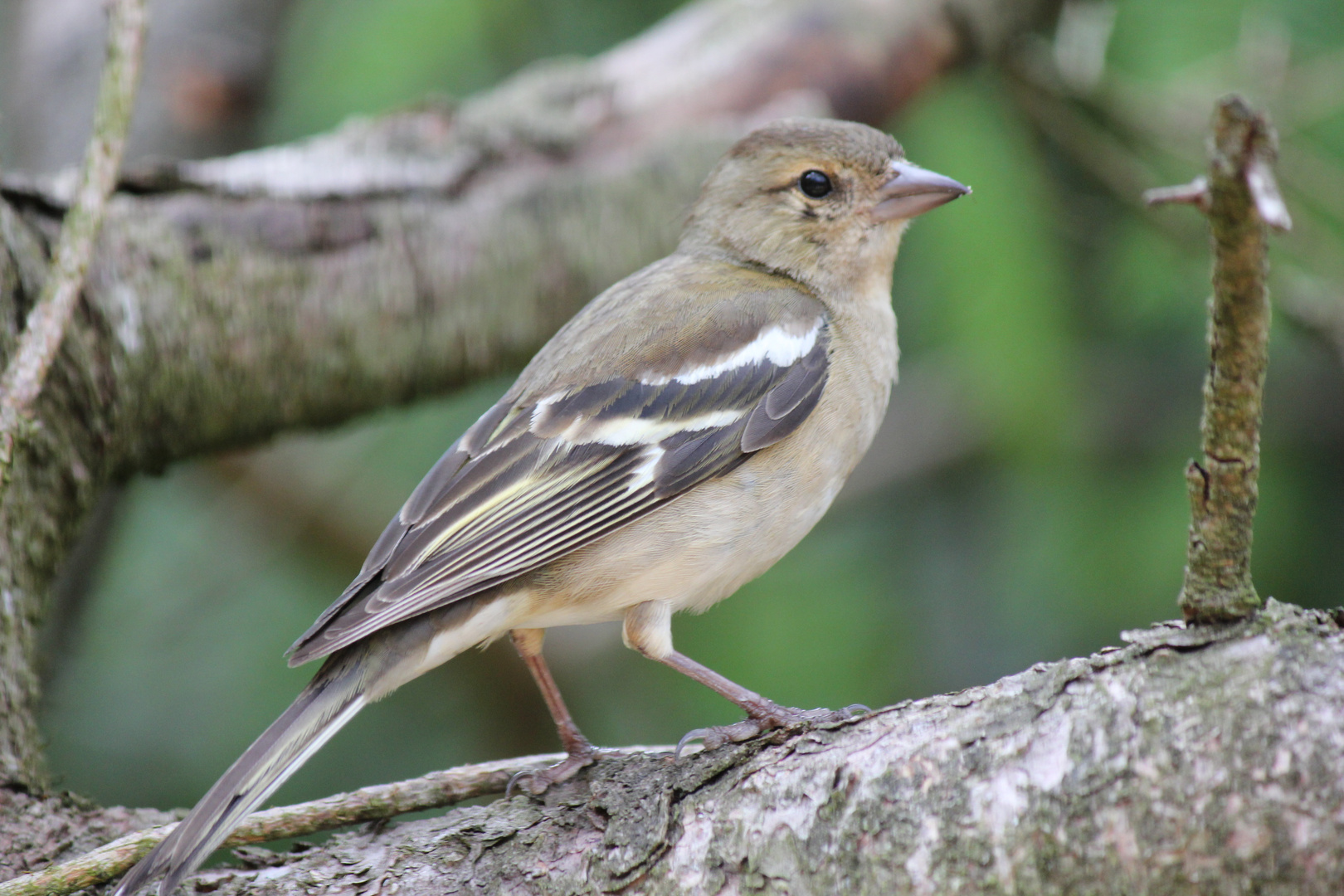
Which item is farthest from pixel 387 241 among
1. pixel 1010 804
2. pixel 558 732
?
pixel 1010 804

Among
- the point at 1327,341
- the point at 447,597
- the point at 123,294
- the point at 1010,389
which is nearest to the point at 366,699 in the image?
the point at 447,597

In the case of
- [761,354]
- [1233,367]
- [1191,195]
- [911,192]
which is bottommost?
[1233,367]

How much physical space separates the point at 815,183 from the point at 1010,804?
8.07 feet

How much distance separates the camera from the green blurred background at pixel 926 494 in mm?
4137

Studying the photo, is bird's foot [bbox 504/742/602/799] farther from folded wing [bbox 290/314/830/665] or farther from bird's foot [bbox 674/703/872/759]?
folded wing [bbox 290/314/830/665]

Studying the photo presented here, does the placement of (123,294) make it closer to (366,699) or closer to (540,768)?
(366,699)

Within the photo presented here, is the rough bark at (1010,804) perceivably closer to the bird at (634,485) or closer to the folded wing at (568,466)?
the bird at (634,485)

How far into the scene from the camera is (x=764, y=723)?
2.73m

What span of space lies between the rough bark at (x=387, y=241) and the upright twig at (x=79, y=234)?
4.1 inches

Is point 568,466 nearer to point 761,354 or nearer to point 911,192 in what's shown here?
point 761,354

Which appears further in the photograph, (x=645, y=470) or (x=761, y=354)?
(x=761, y=354)

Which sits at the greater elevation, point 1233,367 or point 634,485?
point 634,485

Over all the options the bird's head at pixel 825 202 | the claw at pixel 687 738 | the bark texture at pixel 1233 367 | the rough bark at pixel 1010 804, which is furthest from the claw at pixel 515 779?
the bird's head at pixel 825 202

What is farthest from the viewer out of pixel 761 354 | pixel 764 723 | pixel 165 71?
pixel 165 71
